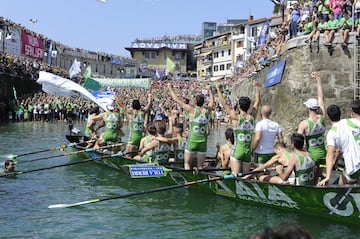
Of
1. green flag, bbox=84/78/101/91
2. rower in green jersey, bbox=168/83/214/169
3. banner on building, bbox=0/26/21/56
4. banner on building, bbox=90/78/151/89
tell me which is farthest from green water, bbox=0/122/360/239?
banner on building, bbox=90/78/151/89

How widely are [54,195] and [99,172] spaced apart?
3.50 metres

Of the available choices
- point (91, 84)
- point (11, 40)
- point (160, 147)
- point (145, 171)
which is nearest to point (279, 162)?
point (145, 171)

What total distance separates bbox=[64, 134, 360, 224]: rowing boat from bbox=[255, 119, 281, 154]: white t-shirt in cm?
83

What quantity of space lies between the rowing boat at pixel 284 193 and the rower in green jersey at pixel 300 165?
0.94 ft

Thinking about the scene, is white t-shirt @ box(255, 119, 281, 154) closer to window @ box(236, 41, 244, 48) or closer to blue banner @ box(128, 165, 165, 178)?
blue banner @ box(128, 165, 165, 178)

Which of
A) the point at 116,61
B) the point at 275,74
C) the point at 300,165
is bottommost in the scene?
the point at 300,165

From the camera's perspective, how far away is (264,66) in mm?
25250

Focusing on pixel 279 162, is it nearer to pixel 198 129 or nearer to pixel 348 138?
pixel 348 138

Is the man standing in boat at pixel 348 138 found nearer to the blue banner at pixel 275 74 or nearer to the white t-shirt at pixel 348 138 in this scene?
the white t-shirt at pixel 348 138

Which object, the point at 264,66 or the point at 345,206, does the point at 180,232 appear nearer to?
the point at 345,206

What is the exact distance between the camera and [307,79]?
60.1ft

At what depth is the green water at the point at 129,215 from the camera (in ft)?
25.8

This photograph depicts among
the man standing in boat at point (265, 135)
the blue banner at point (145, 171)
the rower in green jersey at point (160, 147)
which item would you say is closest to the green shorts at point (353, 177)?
the man standing in boat at point (265, 135)

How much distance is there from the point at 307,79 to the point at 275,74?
2.74 metres
